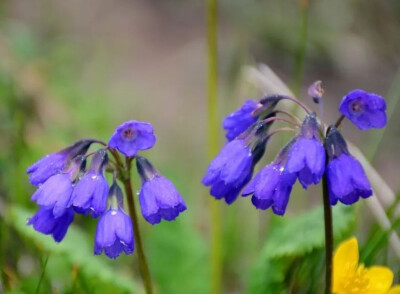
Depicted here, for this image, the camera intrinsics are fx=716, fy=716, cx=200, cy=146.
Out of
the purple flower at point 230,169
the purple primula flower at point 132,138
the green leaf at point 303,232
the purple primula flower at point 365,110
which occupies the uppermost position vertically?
the purple primula flower at point 132,138

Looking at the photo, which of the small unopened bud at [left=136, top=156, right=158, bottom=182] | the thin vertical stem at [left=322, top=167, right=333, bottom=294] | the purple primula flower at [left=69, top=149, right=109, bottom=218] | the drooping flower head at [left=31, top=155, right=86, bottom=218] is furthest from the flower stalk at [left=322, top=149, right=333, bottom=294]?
the drooping flower head at [left=31, top=155, right=86, bottom=218]

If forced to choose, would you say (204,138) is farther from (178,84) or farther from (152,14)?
(152,14)

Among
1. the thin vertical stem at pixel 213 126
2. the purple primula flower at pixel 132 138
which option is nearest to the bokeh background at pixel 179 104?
the thin vertical stem at pixel 213 126

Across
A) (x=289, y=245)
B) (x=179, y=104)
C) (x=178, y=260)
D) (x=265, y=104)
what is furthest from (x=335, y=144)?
(x=179, y=104)

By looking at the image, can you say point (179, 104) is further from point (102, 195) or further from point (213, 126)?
point (102, 195)

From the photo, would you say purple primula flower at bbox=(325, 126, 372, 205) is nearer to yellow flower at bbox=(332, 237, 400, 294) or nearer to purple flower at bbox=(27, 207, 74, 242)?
yellow flower at bbox=(332, 237, 400, 294)

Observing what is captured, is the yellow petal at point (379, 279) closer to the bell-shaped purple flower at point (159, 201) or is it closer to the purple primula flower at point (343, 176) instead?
the purple primula flower at point (343, 176)
